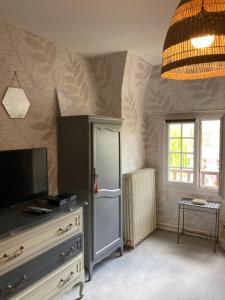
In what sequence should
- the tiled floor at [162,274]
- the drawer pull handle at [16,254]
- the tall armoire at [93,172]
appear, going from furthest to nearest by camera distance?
the tall armoire at [93,172] < the tiled floor at [162,274] < the drawer pull handle at [16,254]

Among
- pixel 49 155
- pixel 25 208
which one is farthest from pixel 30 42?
pixel 25 208

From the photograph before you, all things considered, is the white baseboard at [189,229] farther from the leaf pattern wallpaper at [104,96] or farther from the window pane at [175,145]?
the window pane at [175,145]

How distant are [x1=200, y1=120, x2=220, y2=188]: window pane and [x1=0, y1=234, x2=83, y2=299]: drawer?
7.11ft

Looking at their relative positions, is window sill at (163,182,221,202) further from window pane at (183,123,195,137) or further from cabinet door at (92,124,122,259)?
cabinet door at (92,124,122,259)

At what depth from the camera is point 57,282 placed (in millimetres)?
2139

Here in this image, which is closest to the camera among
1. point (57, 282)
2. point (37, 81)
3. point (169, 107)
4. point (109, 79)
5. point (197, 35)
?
point (197, 35)

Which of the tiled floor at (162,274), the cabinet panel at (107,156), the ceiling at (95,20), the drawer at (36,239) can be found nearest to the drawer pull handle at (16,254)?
the drawer at (36,239)

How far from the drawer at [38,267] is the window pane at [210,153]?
85.3 inches

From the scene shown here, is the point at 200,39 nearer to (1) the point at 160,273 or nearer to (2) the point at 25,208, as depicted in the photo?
(2) the point at 25,208

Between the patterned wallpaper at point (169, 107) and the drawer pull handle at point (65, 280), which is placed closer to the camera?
the drawer pull handle at point (65, 280)

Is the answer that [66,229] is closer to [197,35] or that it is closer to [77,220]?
[77,220]

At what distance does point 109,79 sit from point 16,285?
2.54 meters

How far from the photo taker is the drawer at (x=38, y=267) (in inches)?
67.1

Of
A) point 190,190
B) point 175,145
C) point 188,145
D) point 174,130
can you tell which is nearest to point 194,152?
point 188,145
